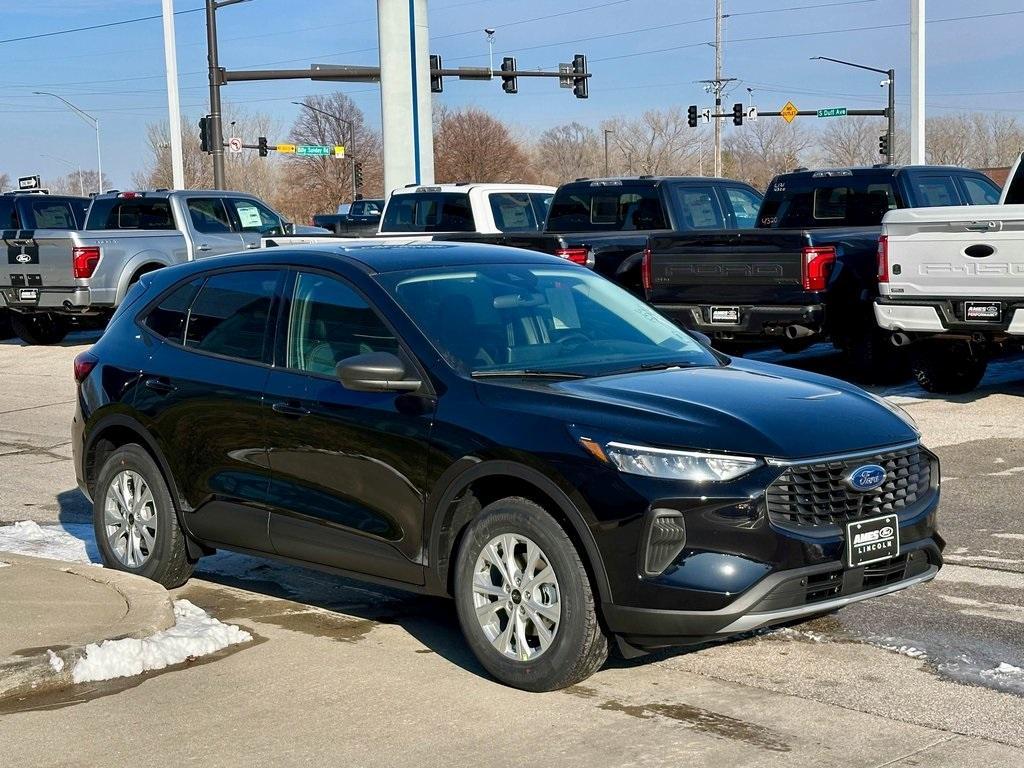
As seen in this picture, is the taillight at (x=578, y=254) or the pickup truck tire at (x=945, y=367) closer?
the pickup truck tire at (x=945, y=367)

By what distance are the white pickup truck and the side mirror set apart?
7.15m

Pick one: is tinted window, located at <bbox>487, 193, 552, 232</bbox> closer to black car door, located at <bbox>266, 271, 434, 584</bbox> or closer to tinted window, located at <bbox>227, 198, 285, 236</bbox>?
tinted window, located at <bbox>227, 198, 285, 236</bbox>

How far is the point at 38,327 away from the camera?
2234cm

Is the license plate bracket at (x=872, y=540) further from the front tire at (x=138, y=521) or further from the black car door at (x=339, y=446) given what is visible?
the front tire at (x=138, y=521)

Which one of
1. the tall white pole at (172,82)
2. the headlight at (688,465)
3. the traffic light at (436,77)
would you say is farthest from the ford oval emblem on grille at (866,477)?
the traffic light at (436,77)

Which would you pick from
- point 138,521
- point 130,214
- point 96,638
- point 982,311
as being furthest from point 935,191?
point 130,214

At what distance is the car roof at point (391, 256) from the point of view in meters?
6.46

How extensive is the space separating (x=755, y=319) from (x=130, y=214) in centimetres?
1176

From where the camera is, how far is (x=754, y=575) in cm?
504

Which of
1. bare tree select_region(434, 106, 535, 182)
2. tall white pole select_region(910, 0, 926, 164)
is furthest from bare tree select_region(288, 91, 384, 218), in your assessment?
tall white pole select_region(910, 0, 926, 164)

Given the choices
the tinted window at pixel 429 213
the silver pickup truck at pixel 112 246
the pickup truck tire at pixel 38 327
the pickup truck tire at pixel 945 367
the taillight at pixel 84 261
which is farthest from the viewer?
the pickup truck tire at pixel 38 327

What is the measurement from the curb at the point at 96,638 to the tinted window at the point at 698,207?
11534 mm

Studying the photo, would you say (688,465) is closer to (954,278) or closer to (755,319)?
(954,278)

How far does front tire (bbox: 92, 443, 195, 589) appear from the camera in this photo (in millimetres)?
7066
